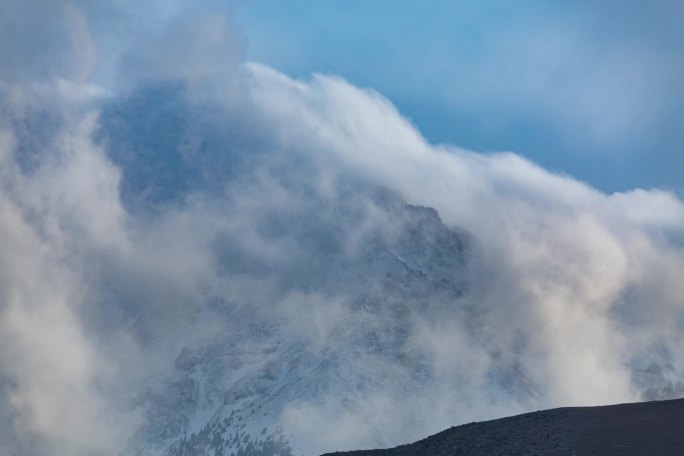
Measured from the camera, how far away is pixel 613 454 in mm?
59719

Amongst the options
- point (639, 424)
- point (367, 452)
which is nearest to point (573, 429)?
point (639, 424)

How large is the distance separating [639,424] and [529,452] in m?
7.54

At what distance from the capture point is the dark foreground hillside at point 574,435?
60750mm

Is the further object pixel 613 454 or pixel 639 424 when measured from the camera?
pixel 639 424

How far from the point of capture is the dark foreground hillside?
199ft

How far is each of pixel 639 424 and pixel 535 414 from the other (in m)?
7.79

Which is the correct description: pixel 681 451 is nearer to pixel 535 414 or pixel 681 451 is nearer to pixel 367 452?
pixel 535 414

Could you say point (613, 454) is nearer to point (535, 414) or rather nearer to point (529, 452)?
point (529, 452)

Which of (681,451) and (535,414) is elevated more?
(535,414)

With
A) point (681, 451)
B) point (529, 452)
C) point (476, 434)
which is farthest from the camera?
point (476, 434)

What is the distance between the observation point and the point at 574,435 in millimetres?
63875

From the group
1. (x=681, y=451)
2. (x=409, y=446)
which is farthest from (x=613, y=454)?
(x=409, y=446)

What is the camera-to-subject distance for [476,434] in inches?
2660

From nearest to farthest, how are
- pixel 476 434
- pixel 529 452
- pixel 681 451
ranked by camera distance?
pixel 681 451
pixel 529 452
pixel 476 434
